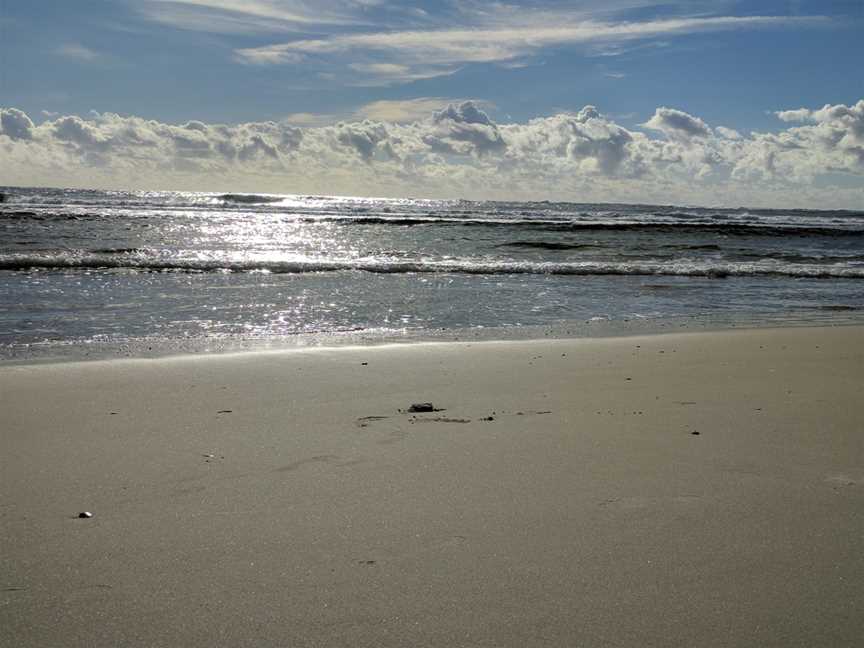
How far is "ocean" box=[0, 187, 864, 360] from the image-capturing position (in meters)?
8.61

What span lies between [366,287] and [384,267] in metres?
3.42

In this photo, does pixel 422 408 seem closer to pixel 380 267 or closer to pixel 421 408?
pixel 421 408

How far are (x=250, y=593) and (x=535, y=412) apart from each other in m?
2.68

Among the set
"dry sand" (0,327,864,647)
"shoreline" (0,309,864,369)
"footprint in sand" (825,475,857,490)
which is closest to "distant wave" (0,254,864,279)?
"shoreline" (0,309,864,369)

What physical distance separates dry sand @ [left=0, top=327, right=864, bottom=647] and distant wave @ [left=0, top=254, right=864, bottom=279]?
35.8ft

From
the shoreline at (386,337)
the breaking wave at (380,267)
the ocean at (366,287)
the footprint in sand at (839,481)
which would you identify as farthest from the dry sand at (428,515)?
the breaking wave at (380,267)

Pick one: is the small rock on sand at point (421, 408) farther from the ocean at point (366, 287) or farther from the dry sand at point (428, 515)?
the ocean at point (366, 287)

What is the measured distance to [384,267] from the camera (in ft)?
54.9

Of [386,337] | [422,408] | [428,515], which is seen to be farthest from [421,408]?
[386,337]

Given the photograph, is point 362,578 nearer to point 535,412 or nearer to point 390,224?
point 535,412

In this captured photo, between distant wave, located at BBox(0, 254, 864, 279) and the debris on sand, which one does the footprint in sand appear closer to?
the debris on sand

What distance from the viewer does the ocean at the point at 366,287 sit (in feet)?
28.2

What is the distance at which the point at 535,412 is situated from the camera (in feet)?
15.6

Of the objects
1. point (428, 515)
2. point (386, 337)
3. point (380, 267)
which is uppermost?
point (380, 267)
